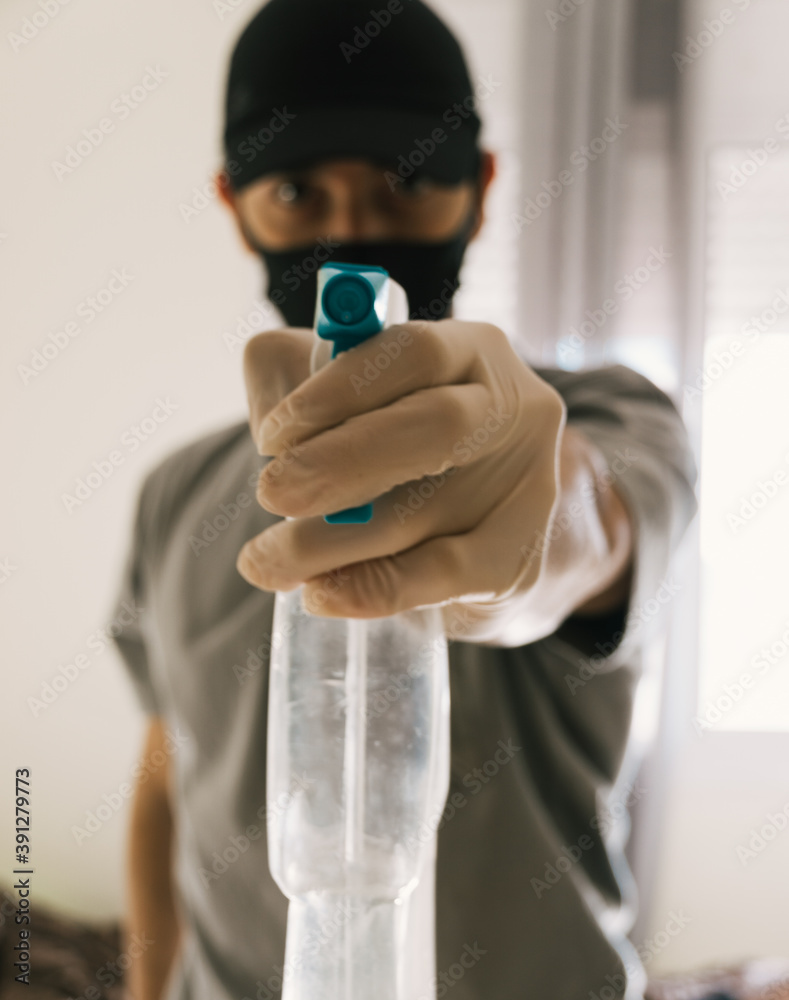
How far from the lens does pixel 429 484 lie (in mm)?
358

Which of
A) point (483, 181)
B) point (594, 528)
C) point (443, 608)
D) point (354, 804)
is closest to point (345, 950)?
point (354, 804)

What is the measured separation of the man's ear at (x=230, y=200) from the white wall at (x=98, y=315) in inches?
Result: 34.6

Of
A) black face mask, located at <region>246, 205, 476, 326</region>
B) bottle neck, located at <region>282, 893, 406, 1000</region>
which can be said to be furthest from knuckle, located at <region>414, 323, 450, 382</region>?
black face mask, located at <region>246, 205, 476, 326</region>

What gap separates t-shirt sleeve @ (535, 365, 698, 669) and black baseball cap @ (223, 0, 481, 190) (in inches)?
9.3

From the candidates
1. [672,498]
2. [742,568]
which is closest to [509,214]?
[742,568]

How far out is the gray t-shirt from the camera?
0.65 metres

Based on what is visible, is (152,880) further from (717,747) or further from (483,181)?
(717,747)

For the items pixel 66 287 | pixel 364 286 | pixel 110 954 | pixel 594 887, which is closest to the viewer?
pixel 364 286

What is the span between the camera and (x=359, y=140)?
648mm

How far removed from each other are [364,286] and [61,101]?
1828mm

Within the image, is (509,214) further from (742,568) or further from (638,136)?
(742,568)

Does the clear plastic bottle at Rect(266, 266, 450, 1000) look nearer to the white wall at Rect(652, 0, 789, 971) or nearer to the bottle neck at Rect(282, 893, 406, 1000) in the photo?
the bottle neck at Rect(282, 893, 406, 1000)

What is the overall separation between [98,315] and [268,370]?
152 centimetres

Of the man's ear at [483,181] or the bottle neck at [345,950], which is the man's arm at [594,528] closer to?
the bottle neck at [345,950]
